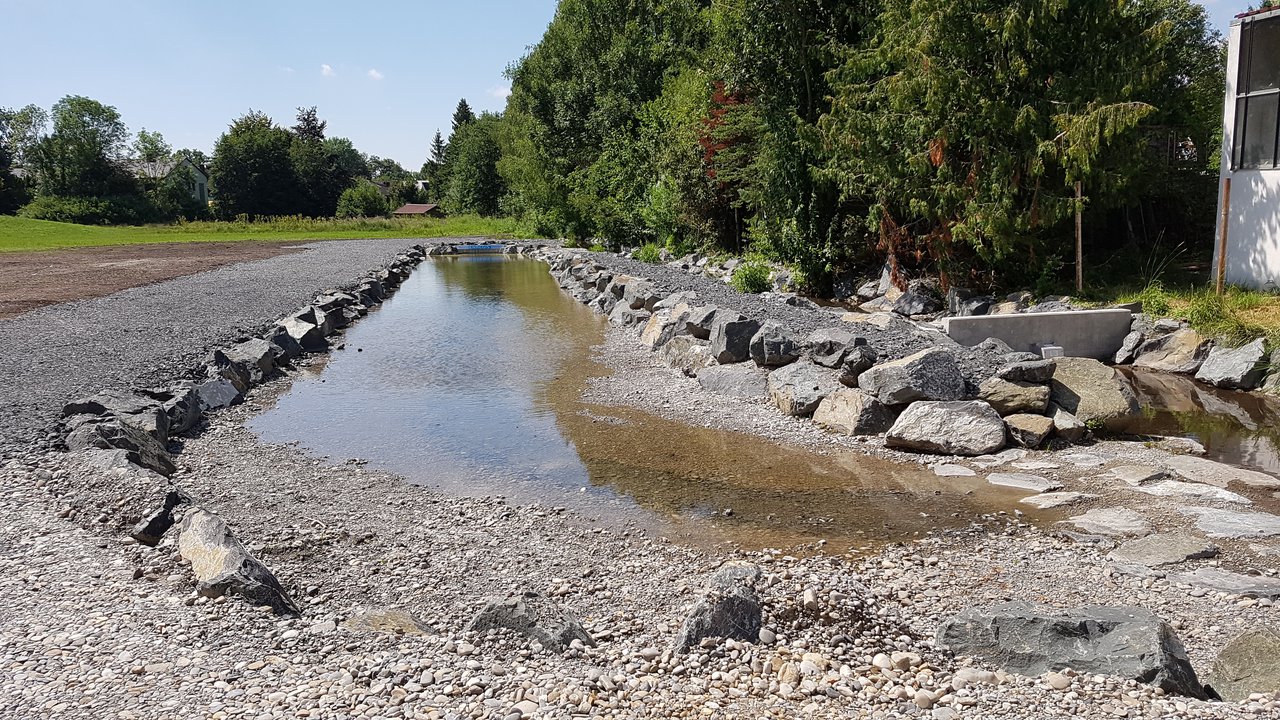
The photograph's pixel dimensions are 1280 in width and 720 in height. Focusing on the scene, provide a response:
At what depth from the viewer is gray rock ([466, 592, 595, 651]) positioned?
488 centimetres

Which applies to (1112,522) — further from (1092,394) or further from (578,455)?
(578,455)

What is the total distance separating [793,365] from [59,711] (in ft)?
30.2

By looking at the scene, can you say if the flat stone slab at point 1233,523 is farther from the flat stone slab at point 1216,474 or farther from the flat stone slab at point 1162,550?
the flat stone slab at point 1216,474

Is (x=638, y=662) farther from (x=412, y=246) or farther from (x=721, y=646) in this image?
(x=412, y=246)

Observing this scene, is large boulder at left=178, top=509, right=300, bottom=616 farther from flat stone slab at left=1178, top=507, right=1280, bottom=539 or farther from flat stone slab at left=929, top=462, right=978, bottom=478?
flat stone slab at left=1178, top=507, right=1280, bottom=539

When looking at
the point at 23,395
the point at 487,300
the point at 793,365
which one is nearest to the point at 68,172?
the point at 487,300

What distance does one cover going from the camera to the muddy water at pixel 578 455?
7.55m

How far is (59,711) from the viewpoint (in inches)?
157

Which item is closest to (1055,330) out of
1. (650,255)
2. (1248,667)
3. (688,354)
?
(688,354)

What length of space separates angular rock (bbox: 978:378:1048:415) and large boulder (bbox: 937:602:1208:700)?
5.10 metres

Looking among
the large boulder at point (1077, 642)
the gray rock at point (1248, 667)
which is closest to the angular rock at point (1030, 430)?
the large boulder at point (1077, 642)

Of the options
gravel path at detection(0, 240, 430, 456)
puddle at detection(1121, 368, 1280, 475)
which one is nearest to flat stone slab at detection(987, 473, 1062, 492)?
puddle at detection(1121, 368, 1280, 475)

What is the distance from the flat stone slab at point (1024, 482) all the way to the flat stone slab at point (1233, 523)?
1.09 m

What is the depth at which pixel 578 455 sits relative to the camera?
377 inches
